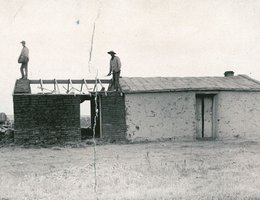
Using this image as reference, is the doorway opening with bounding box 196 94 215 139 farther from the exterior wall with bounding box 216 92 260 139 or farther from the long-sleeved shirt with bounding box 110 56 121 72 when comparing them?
the long-sleeved shirt with bounding box 110 56 121 72

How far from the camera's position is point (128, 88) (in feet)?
56.9

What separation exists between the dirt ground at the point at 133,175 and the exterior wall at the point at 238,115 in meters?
4.55

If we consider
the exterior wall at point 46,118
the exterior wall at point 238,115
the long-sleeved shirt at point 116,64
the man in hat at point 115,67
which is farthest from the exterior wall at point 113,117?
the exterior wall at point 238,115

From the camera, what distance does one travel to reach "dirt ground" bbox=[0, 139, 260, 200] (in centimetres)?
725

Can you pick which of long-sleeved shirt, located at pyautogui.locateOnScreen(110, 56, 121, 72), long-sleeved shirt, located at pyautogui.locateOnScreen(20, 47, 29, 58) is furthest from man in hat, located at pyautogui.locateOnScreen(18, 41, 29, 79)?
long-sleeved shirt, located at pyautogui.locateOnScreen(110, 56, 121, 72)

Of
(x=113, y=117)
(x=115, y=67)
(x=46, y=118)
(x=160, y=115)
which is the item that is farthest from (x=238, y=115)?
(x=46, y=118)

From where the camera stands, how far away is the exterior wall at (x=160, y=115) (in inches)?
674

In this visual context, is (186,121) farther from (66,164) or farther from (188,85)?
(66,164)

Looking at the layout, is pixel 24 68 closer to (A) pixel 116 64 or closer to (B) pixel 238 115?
(A) pixel 116 64

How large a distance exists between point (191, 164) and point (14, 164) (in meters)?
5.35

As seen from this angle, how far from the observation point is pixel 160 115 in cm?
1744

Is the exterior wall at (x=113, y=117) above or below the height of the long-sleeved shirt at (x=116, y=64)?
below

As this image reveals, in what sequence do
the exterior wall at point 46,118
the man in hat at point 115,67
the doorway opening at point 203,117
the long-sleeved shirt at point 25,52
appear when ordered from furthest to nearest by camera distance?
the doorway opening at point 203,117
the long-sleeved shirt at point 25,52
the man in hat at point 115,67
the exterior wall at point 46,118

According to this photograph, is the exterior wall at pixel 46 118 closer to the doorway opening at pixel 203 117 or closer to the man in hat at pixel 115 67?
the man in hat at pixel 115 67
